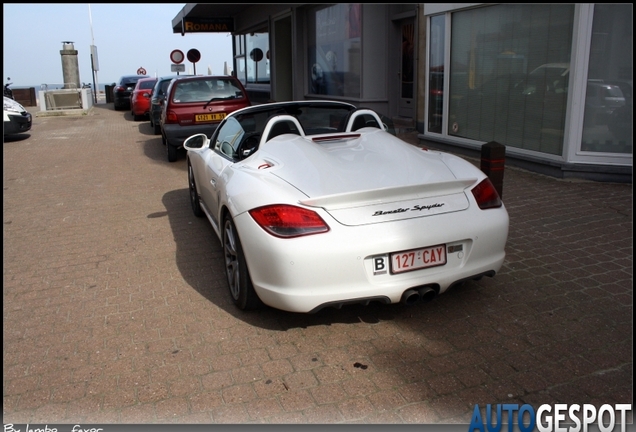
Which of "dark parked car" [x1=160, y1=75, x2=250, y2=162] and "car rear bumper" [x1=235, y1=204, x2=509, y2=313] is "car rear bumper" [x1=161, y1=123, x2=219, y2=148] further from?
"car rear bumper" [x1=235, y1=204, x2=509, y2=313]

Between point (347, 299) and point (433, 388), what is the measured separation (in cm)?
71

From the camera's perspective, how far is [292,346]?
3516mm

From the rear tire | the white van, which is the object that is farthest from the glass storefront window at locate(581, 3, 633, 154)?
the white van

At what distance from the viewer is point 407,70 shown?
13.3m

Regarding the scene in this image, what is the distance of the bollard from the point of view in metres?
5.80

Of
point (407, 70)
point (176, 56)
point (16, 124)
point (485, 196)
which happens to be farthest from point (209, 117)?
point (176, 56)

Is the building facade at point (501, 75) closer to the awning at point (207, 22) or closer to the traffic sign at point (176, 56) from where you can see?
the traffic sign at point (176, 56)

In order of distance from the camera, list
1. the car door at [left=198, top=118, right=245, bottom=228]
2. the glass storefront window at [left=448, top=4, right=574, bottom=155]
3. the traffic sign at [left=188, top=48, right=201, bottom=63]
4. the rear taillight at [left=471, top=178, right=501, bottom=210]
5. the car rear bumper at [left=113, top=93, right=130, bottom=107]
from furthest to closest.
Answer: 1. the car rear bumper at [left=113, top=93, right=130, bottom=107]
2. the traffic sign at [left=188, top=48, right=201, bottom=63]
3. the glass storefront window at [left=448, top=4, right=574, bottom=155]
4. the car door at [left=198, top=118, right=245, bottom=228]
5. the rear taillight at [left=471, top=178, right=501, bottom=210]

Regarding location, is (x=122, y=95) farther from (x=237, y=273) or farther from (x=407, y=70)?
(x=237, y=273)

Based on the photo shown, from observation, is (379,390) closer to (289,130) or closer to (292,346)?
(292,346)

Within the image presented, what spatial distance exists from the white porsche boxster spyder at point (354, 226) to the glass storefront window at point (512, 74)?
4726 mm

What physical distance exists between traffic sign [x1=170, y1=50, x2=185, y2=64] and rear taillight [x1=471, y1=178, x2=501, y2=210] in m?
22.2

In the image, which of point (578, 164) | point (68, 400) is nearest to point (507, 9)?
point (578, 164)

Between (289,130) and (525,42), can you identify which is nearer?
(289,130)
